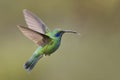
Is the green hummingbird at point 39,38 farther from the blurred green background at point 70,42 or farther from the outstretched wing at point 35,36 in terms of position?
the blurred green background at point 70,42

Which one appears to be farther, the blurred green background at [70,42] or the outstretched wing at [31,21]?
the blurred green background at [70,42]

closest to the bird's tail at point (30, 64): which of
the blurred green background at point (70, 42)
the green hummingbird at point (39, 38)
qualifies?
the green hummingbird at point (39, 38)

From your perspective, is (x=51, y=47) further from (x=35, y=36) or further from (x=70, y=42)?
(x=70, y=42)

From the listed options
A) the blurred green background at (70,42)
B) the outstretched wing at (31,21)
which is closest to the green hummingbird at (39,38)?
the outstretched wing at (31,21)

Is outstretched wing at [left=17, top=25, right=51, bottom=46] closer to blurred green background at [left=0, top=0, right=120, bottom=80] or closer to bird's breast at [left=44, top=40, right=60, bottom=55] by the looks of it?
bird's breast at [left=44, top=40, right=60, bottom=55]

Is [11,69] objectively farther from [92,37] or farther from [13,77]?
[92,37]

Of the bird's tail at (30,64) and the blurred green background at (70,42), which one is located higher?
the bird's tail at (30,64)

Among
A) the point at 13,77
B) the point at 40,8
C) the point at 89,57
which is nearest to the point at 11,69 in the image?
the point at 13,77

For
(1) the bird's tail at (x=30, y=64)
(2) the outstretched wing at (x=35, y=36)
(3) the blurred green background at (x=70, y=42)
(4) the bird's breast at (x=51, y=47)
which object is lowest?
(3) the blurred green background at (x=70, y=42)
